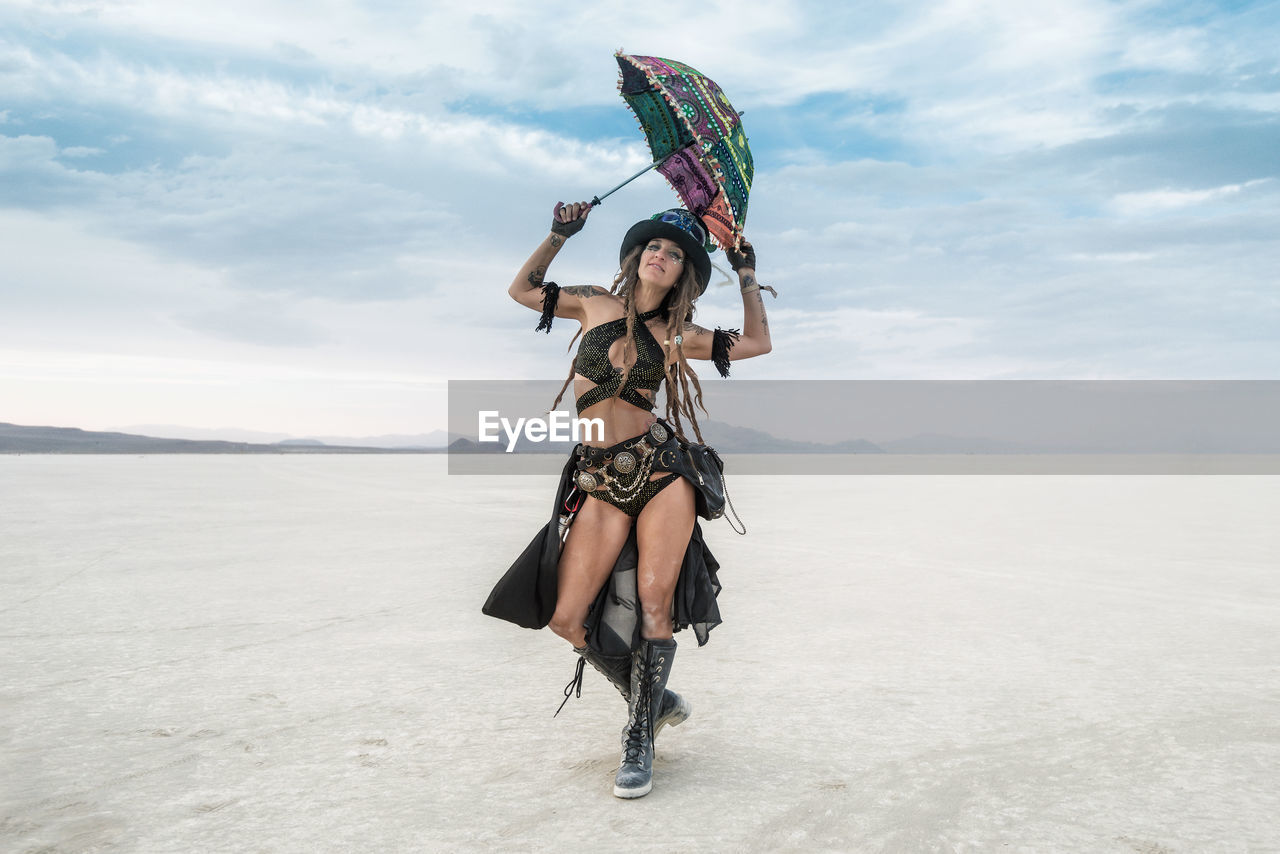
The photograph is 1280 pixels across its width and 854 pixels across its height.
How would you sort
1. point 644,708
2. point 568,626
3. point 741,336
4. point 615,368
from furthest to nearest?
1. point 741,336
2. point 615,368
3. point 568,626
4. point 644,708

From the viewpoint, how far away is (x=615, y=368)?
13.4 feet

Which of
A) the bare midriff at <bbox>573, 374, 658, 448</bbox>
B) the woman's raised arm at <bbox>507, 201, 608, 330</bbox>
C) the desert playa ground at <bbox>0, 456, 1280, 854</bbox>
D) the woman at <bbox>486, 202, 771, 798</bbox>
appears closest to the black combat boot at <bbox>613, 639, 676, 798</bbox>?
the woman at <bbox>486, 202, 771, 798</bbox>

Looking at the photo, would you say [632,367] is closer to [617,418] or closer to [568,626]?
[617,418]

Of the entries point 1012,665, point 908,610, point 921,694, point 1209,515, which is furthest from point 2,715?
point 1209,515

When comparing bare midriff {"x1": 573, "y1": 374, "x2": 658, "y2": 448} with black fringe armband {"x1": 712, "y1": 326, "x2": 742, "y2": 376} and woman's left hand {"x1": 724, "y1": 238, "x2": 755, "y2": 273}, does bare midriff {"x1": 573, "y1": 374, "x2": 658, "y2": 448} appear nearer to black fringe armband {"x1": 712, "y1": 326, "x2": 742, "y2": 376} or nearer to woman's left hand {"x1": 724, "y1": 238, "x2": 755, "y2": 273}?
black fringe armband {"x1": 712, "y1": 326, "x2": 742, "y2": 376}

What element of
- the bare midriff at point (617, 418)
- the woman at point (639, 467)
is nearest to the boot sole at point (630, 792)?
the woman at point (639, 467)

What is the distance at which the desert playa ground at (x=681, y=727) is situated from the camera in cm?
326

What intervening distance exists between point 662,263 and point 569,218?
486 mm

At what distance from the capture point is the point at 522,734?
4.24 m

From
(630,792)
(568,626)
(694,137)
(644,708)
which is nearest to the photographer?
(630,792)

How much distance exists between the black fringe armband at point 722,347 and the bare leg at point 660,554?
608 millimetres

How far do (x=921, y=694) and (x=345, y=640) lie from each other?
347 cm

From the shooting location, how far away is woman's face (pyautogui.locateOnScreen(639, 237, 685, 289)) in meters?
4.09

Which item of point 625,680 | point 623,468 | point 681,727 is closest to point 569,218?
point 623,468
